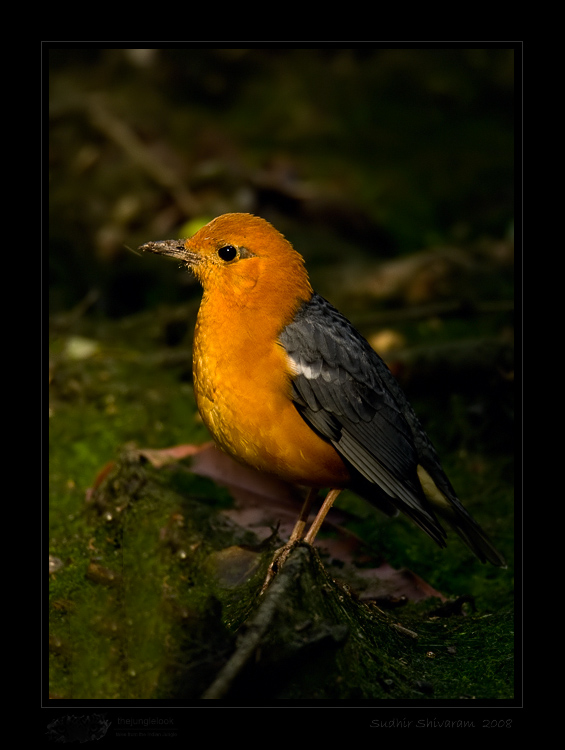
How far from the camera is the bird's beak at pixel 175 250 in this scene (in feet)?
14.7

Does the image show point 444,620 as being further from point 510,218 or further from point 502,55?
point 502,55

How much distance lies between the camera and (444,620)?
4086 mm

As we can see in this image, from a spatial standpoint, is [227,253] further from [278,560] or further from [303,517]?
[278,560]

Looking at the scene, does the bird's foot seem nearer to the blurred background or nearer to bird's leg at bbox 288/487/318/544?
bird's leg at bbox 288/487/318/544

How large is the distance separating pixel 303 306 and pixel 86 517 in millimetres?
1832

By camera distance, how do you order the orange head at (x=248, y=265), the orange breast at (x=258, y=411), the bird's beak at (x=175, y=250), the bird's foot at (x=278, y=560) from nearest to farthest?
the bird's foot at (x=278, y=560) < the orange breast at (x=258, y=411) < the orange head at (x=248, y=265) < the bird's beak at (x=175, y=250)

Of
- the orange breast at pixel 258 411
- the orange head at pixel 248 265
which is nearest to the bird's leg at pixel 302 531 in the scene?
the orange breast at pixel 258 411

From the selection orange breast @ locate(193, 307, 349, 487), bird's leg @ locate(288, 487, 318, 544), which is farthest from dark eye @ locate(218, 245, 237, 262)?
bird's leg @ locate(288, 487, 318, 544)

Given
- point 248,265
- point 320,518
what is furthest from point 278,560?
point 248,265

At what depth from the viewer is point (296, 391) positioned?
4.13m

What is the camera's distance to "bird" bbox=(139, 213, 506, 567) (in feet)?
13.2

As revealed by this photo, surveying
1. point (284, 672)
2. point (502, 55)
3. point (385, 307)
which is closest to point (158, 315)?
point (385, 307)

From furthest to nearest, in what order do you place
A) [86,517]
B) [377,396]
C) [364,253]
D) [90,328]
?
1. [364,253]
2. [90,328]
3. [86,517]
4. [377,396]

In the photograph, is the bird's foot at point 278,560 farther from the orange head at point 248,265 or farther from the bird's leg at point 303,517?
the orange head at point 248,265
